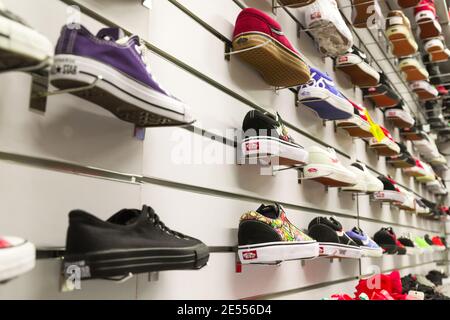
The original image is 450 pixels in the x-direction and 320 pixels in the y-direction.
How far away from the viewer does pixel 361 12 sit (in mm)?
3096

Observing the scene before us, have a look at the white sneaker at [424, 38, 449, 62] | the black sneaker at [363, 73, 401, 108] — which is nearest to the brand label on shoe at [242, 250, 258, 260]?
the black sneaker at [363, 73, 401, 108]

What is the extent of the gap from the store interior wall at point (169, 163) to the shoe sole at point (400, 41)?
1.29m

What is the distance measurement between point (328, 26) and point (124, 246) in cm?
195

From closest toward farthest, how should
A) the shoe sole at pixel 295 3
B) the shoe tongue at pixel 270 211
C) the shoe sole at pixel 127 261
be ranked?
the shoe sole at pixel 127 261
the shoe tongue at pixel 270 211
the shoe sole at pixel 295 3

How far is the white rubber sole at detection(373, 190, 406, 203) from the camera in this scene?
345cm

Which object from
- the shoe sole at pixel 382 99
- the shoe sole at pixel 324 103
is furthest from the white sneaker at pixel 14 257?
the shoe sole at pixel 382 99

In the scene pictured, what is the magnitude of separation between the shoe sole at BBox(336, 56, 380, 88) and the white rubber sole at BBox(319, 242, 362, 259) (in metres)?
1.30

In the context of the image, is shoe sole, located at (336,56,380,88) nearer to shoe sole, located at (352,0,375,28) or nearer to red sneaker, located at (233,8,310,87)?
shoe sole, located at (352,0,375,28)

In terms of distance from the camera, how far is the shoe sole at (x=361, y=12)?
299 cm

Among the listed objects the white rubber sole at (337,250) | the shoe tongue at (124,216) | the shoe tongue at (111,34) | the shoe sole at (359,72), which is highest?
the shoe sole at (359,72)

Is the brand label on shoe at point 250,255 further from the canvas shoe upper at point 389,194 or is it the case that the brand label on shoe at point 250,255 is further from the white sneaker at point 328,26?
the canvas shoe upper at point 389,194

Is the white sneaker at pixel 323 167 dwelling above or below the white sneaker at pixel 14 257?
above
